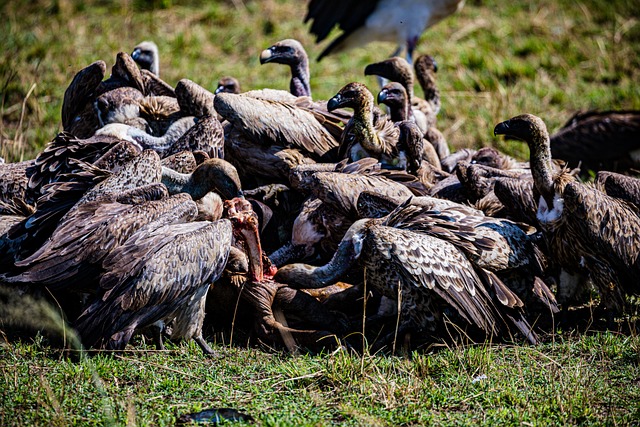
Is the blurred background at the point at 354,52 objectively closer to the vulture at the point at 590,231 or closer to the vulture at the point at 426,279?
the vulture at the point at 590,231

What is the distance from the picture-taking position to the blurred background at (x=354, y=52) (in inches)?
391

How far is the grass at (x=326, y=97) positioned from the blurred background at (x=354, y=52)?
0.09 feet

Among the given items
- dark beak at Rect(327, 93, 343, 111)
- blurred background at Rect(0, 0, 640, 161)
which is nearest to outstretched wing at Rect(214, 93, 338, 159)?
dark beak at Rect(327, 93, 343, 111)

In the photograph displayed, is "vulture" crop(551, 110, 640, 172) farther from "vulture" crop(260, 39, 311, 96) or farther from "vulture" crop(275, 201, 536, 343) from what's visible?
"vulture" crop(275, 201, 536, 343)

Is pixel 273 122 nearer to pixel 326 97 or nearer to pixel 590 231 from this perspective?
pixel 590 231

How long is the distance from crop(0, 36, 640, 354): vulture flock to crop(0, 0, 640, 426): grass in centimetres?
29

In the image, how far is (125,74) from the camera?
7457 mm

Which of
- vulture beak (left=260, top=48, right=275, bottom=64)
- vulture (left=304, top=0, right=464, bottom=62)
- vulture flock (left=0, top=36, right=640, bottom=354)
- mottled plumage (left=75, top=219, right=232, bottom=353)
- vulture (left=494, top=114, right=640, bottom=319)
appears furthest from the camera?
vulture (left=304, top=0, right=464, bottom=62)

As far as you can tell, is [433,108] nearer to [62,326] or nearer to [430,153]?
[430,153]

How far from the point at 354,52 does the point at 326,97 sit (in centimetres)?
220

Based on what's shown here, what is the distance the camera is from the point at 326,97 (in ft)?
33.6

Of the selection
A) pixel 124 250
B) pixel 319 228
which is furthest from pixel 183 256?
pixel 319 228

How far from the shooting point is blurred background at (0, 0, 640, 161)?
32.6ft

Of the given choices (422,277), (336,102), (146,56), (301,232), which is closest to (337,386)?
(422,277)
